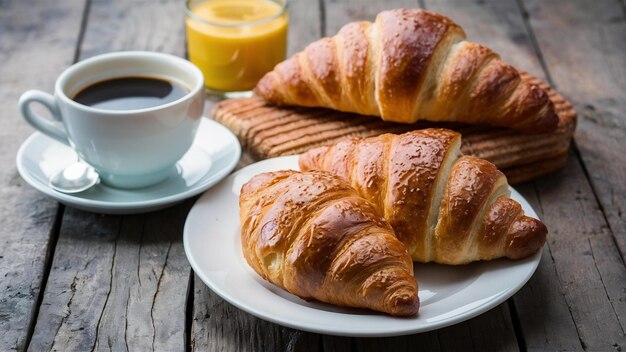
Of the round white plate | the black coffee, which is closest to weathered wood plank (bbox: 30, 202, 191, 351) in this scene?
the round white plate

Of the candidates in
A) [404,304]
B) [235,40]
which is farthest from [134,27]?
[404,304]

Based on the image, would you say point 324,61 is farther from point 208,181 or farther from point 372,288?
point 372,288

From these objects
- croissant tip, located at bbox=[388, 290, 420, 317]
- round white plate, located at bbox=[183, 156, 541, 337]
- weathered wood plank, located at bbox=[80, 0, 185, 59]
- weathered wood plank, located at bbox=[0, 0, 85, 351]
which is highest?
croissant tip, located at bbox=[388, 290, 420, 317]

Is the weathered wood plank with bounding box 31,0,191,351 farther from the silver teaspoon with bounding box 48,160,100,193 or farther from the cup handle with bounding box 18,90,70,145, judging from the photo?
the cup handle with bounding box 18,90,70,145

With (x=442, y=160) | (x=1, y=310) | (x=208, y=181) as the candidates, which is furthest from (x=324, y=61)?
(x=1, y=310)

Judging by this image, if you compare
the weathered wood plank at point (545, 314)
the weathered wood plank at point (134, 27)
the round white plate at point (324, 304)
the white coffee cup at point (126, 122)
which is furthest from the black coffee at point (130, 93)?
the weathered wood plank at point (545, 314)

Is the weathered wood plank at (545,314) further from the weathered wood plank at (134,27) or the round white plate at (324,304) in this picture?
the weathered wood plank at (134,27)
